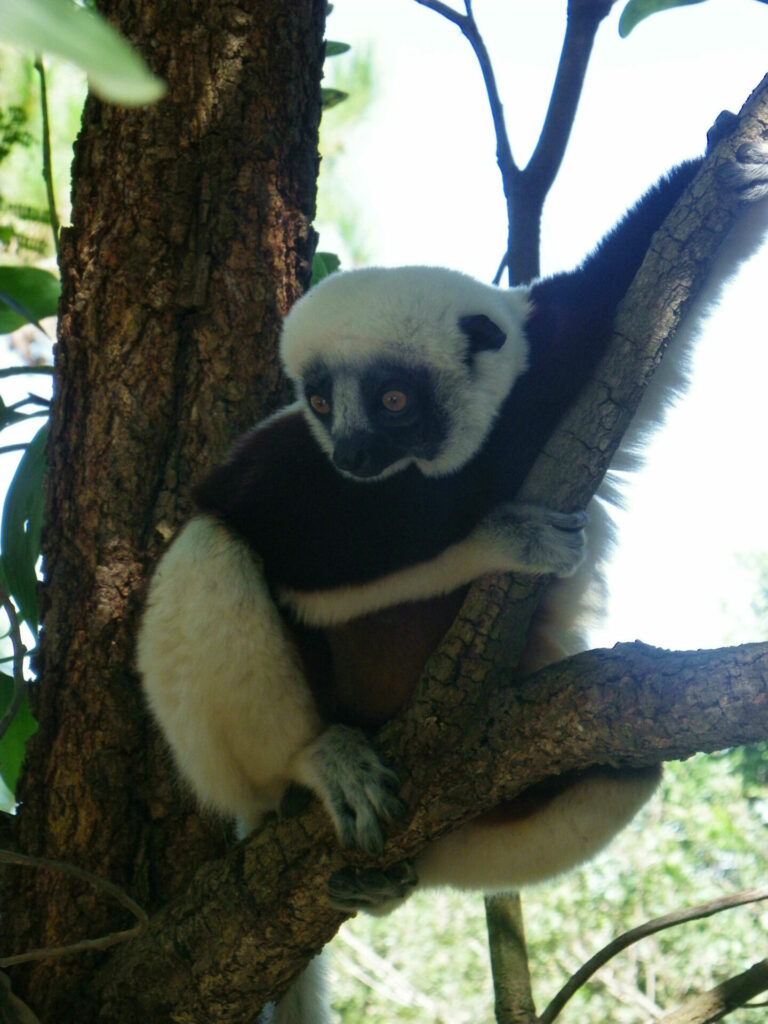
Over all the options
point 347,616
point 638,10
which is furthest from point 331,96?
point 347,616

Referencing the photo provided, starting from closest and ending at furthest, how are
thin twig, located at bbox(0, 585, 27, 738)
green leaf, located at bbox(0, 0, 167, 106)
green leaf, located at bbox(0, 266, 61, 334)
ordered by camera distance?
green leaf, located at bbox(0, 0, 167, 106) < thin twig, located at bbox(0, 585, 27, 738) < green leaf, located at bbox(0, 266, 61, 334)

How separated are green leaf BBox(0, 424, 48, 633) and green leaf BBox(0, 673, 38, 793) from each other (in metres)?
0.29

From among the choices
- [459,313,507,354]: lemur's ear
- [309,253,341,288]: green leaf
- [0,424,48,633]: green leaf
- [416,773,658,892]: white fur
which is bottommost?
[416,773,658,892]: white fur

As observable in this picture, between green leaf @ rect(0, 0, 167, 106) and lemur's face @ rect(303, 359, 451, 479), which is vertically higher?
lemur's face @ rect(303, 359, 451, 479)

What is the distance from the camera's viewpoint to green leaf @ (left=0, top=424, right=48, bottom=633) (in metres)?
4.14

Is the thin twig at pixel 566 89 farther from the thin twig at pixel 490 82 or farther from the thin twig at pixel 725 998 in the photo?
the thin twig at pixel 725 998

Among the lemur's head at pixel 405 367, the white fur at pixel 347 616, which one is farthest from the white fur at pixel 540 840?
the lemur's head at pixel 405 367

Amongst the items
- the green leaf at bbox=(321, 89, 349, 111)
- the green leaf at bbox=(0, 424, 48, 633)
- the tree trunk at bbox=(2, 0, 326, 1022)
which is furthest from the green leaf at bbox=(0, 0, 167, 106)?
the green leaf at bbox=(321, 89, 349, 111)

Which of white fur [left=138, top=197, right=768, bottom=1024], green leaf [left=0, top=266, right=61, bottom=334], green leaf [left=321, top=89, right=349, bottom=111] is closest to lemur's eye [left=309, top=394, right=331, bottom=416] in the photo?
white fur [left=138, top=197, right=768, bottom=1024]

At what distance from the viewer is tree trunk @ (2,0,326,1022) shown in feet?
11.8

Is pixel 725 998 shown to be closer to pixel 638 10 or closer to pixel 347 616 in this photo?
pixel 347 616

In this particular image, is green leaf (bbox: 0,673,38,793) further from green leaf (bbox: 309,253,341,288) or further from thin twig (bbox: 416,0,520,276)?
thin twig (bbox: 416,0,520,276)

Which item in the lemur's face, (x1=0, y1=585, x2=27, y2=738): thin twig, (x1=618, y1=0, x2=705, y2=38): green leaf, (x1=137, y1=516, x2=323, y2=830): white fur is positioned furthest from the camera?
(x1=618, y1=0, x2=705, y2=38): green leaf

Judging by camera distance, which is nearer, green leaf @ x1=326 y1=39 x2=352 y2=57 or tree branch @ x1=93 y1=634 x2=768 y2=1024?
tree branch @ x1=93 y1=634 x2=768 y2=1024
